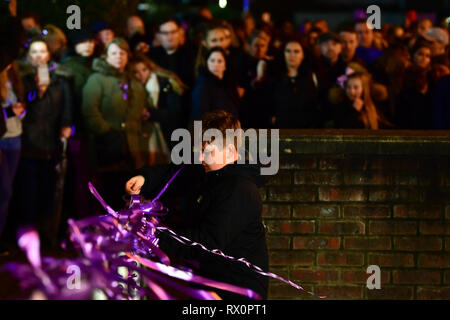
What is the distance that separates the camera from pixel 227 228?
521cm

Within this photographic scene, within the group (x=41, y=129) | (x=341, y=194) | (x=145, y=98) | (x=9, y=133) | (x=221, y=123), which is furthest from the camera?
(x=145, y=98)

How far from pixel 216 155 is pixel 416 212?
2491mm

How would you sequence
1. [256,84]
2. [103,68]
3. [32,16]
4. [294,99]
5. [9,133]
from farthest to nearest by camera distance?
[32,16] < [256,84] < [294,99] < [103,68] < [9,133]

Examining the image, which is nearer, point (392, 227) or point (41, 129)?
point (392, 227)

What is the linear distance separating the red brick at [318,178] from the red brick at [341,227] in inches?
12.4

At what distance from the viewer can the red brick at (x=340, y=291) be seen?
736 cm

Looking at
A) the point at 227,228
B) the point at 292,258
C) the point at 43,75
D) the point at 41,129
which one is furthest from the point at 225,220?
the point at 43,75

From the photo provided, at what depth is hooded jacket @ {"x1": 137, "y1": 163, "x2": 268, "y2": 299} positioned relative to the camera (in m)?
5.18

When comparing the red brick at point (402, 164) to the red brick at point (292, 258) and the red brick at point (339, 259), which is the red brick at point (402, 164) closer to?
the red brick at point (339, 259)

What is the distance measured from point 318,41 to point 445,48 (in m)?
2.45

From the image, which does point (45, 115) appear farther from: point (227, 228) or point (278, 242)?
point (227, 228)

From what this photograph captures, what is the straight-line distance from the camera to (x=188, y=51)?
11.6m
